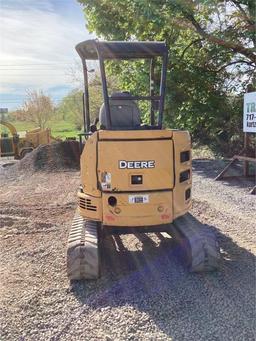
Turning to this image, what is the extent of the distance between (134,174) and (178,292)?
129 centimetres

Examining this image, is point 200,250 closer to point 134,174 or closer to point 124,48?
point 134,174

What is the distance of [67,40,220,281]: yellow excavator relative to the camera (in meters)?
4.26

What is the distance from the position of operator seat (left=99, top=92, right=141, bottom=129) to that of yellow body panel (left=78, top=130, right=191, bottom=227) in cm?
67

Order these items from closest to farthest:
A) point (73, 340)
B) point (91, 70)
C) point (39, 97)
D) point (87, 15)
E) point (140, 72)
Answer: point (73, 340) < point (91, 70) < point (140, 72) < point (87, 15) < point (39, 97)

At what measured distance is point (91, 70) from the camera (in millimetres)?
5398

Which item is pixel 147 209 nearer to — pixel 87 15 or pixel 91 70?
pixel 91 70

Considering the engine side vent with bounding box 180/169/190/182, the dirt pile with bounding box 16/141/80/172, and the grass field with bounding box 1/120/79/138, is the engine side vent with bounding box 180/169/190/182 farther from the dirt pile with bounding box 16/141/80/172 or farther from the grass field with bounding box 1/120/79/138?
the grass field with bounding box 1/120/79/138

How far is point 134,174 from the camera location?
4.29 meters

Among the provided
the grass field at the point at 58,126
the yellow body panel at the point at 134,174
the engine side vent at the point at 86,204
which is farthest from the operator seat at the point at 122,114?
the grass field at the point at 58,126

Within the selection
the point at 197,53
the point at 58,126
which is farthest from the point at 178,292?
the point at 58,126

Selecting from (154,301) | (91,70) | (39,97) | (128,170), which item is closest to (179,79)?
(91,70)

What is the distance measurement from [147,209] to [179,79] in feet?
30.2

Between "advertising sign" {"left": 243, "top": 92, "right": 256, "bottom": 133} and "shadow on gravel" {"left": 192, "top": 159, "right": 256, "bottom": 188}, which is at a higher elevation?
"advertising sign" {"left": 243, "top": 92, "right": 256, "bottom": 133}

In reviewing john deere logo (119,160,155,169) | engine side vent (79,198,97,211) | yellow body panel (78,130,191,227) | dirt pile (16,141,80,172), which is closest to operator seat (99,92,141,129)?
yellow body panel (78,130,191,227)
